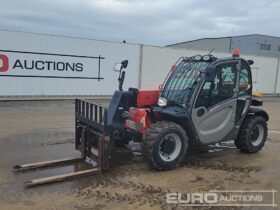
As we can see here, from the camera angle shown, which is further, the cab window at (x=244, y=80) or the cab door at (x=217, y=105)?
the cab window at (x=244, y=80)

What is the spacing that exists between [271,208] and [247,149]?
2773mm

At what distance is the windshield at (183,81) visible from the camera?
6.64 meters

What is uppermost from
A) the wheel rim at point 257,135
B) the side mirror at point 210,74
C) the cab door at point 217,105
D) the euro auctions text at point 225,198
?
the side mirror at point 210,74

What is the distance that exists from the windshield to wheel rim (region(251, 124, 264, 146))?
1.98m

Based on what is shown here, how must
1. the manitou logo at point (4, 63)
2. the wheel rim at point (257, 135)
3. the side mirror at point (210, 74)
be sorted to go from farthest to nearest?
the manitou logo at point (4, 63) → the wheel rim at point (257, 135) → the side mirror at point (210, 74)

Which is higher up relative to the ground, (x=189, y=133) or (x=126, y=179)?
(x=189, y=133)

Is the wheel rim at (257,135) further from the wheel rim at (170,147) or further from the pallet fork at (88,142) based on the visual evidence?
the pallet fork at (88,142)

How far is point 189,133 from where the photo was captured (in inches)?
262

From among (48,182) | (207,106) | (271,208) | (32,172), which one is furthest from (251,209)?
(32,172)

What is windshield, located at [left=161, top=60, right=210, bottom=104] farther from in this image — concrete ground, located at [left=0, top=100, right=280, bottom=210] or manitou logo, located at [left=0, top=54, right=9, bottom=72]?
manitou logo, located at [left=0, top=54, right=9, bottom=72]

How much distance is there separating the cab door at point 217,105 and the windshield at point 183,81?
0.22 metres

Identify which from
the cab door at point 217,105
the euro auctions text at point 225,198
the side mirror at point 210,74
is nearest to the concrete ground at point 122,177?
the euro auctions text at point 225,198

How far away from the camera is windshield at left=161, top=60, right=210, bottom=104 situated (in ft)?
21.8

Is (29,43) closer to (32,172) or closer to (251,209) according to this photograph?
(32,172)
